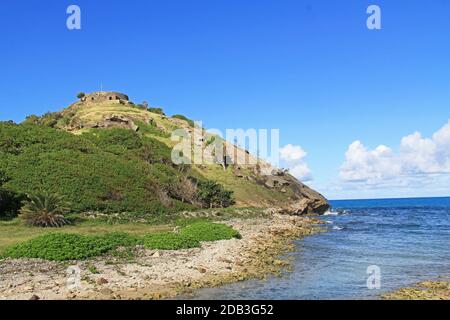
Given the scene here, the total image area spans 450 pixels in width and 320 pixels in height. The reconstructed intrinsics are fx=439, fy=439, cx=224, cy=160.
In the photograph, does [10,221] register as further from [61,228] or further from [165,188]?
[165,188]

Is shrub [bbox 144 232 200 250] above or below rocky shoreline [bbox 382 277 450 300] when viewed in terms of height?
above

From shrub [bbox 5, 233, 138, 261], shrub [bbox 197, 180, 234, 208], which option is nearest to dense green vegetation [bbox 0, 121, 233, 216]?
shrub [bbox 197, 180, 234, 208]

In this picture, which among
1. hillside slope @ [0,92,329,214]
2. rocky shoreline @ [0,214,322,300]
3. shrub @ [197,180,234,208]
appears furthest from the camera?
shrub @ [197,180,234,208]

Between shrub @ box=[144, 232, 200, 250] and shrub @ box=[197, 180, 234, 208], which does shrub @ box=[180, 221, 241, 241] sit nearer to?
shrub @ box=[144, 232, 200, 250]

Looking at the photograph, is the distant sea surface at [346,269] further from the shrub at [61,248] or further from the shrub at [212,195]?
the shrub at [212,195]

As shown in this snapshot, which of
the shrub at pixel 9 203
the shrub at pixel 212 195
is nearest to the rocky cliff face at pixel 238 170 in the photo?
the shrub at pixel 212 195

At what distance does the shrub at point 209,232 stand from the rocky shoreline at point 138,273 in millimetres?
1673

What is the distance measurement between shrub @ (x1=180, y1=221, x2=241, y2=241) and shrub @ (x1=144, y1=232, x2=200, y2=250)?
3.58 feet

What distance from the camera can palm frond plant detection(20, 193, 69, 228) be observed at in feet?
97.3

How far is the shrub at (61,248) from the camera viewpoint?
18.6 metres

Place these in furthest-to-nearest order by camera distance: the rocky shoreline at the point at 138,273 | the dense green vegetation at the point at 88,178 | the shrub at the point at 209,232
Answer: the dense green vegetation at the point at 88,178 < the shrub at the point at 209,232 < the rocky shoreline at the point at 138,273

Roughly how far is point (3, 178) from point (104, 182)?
28.4 ft
